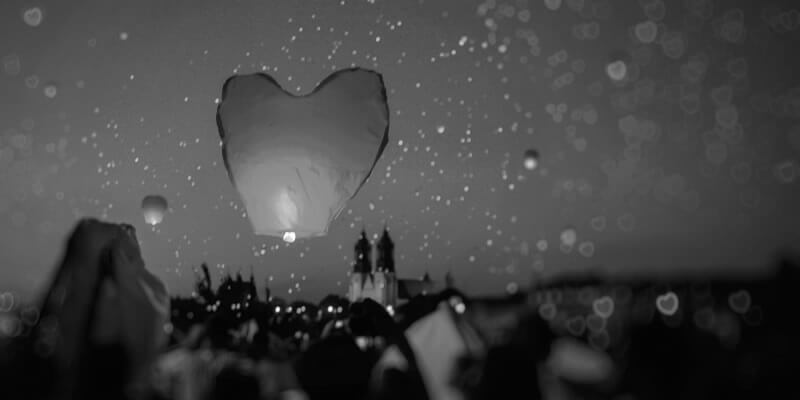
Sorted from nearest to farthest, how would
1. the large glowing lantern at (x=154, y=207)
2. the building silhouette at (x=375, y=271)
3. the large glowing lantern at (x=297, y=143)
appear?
1. the large glowing lantern at (x=297, y=143)
2. the large glowing lantern at (x=154, y=207)
3. the building silhouette at (x=375, y=271)

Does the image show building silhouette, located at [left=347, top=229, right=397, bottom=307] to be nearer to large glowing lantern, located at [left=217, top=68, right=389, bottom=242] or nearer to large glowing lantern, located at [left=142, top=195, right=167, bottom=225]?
large glowing lantern, located at [left=142, top=195, right=167, bottom=225]

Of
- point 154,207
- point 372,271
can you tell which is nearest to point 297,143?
point 154,207

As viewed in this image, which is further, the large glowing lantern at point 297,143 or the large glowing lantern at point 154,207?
the large glowing lantern at point 154,207

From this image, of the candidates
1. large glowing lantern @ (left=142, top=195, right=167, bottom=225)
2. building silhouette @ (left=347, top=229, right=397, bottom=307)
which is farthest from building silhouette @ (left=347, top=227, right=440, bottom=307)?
large glowing lantern @ (left=142, top=195, right=167, bottom=225)

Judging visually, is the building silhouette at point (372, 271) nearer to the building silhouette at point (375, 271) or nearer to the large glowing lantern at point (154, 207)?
the building silhouette at point (375, 271)

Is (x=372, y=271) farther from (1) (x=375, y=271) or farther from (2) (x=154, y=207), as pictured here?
(2) (x=154, y=207)

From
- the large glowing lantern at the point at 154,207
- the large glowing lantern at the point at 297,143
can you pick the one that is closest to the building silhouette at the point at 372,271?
the large glowing lantern at the point at 154,207
